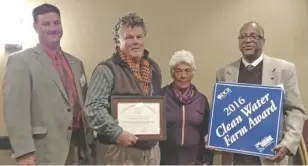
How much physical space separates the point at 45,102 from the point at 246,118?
1047 mm

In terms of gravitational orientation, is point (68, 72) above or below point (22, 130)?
above

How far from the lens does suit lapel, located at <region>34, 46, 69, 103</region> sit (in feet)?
7.72

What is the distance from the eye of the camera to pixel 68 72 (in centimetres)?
246

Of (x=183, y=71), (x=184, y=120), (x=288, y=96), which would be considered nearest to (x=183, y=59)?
(x=183, y=71)

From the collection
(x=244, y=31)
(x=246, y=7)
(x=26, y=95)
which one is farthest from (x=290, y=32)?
(x=26, y=95)

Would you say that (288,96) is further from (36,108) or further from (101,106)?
(36,108)

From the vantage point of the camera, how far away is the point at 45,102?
2314mm

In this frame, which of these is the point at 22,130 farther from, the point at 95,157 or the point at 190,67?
the point at 190,67

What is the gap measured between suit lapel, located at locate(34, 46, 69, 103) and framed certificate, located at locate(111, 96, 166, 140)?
351 mm

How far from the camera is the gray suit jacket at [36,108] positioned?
2215 millimetres

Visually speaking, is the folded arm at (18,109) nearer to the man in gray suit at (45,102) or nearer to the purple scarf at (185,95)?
the man in gray suit at (45,102)

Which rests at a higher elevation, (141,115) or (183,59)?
(183,59)

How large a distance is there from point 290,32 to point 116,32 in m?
1.53

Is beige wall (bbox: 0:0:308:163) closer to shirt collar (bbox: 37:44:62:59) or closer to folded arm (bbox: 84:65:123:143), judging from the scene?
shirt collar (bbox: 37:44:62:59)
